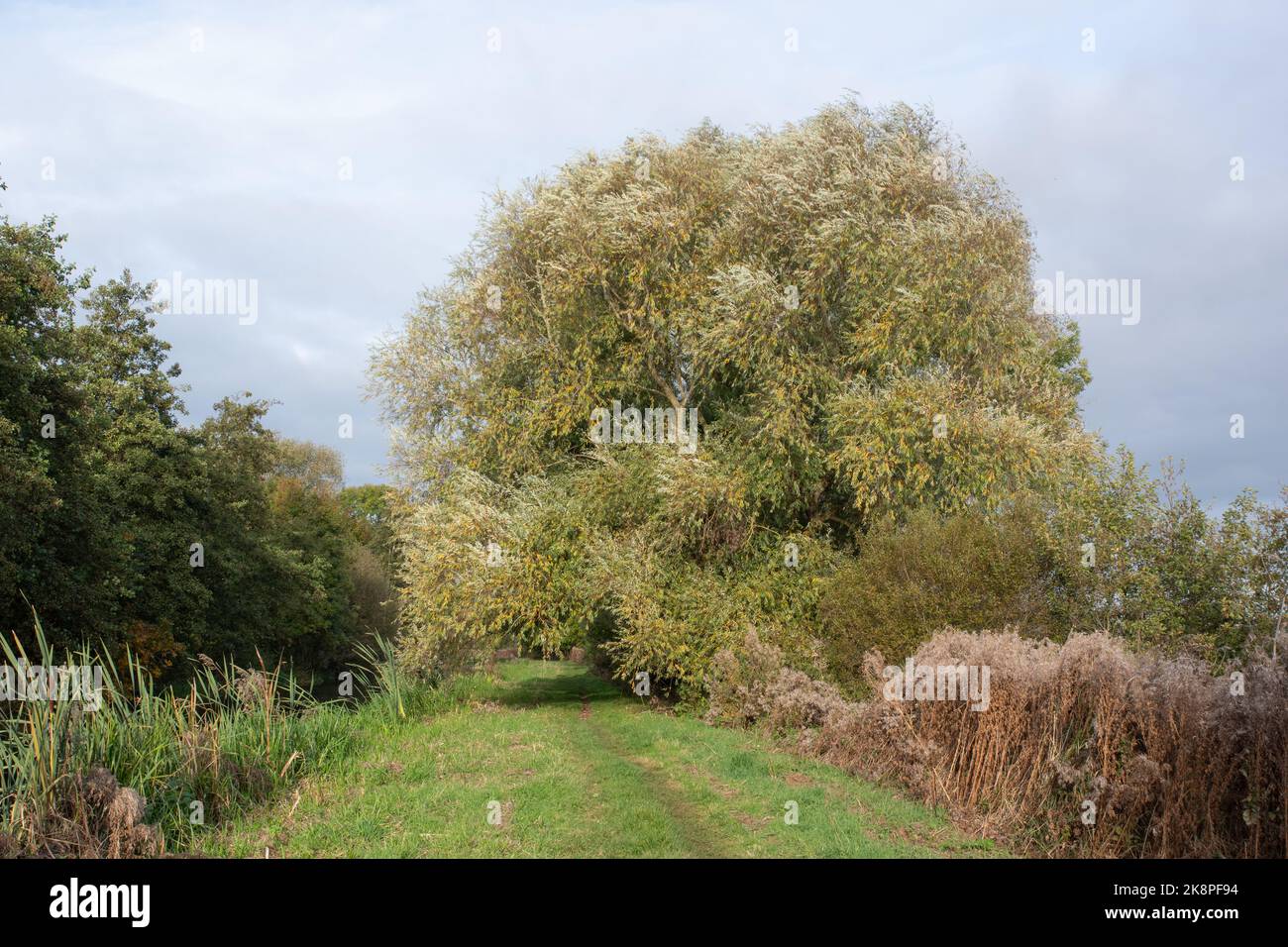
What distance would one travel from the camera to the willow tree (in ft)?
65.3

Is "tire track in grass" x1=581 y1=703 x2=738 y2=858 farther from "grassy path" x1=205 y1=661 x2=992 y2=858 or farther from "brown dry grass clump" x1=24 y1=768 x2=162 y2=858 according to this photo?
"brown dry grass clump" x1=24 y1=768 x2=162 y2=858

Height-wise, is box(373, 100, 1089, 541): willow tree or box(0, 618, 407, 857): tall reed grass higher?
box(373, 100, 1089, 541): willow tree

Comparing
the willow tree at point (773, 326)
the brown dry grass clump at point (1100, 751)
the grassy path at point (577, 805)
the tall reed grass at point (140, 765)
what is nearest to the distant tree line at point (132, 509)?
the tall reed grass at point (140, 765)

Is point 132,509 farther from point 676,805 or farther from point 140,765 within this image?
point 676,805

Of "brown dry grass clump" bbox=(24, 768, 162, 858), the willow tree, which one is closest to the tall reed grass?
"brown dry grass clump" bbox=(24, 768, 162, 858)

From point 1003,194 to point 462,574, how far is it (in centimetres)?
1615

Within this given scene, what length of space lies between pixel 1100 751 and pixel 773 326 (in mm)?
13211

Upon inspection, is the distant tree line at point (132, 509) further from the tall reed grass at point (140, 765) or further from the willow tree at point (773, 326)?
the willow tree at point (773, 326)

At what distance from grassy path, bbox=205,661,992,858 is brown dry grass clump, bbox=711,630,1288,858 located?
2.61ft

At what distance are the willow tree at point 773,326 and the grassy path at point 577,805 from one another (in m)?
7.53
